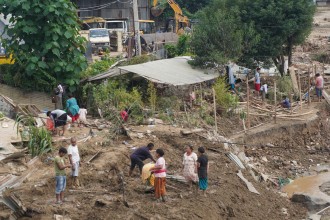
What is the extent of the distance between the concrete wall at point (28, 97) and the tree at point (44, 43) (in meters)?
0.27

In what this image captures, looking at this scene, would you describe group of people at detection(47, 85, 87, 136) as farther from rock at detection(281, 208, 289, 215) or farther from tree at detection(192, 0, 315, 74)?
tree at detection(192, 0, 315, 74)

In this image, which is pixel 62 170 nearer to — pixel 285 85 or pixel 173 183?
pixel 173 183

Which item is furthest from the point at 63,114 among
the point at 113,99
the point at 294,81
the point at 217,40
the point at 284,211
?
the point at 294,81

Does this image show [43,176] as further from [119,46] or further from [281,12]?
[119,46]

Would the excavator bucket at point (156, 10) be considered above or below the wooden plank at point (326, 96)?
above

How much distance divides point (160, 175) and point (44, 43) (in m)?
8.89

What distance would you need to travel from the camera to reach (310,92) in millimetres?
26188

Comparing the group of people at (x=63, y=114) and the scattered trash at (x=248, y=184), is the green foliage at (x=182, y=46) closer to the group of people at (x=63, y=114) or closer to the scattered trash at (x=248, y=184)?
the group of people at (x=63, y=114)

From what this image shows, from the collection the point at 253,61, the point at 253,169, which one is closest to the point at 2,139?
the point at 253,169

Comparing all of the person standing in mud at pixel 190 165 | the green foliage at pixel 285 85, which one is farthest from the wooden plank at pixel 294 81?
Answer: the person standing in mud at pixel 190 165

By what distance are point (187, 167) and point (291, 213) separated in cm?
343

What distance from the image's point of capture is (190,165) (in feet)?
44.1

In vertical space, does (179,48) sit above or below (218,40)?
below

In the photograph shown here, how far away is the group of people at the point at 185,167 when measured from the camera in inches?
497
